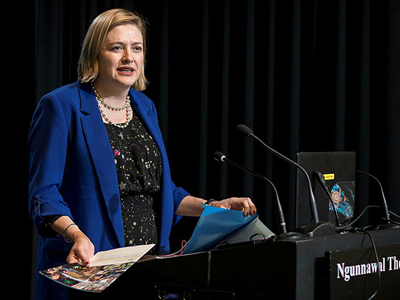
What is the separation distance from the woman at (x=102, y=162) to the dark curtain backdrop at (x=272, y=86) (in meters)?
1.18

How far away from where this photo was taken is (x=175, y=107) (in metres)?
3.15

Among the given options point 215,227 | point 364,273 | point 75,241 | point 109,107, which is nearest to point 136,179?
point 109,107

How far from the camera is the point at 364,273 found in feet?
4.17


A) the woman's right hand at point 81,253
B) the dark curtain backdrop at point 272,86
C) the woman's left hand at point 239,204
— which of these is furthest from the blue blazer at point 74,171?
the dark curtain backdrop at point 272,86

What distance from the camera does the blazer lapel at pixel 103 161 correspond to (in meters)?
1.66

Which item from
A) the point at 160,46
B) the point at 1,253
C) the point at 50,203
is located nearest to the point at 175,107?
the point at 160,46

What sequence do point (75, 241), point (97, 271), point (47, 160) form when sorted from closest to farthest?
point (97, 271) → point (75, 241) → point (47, 160)

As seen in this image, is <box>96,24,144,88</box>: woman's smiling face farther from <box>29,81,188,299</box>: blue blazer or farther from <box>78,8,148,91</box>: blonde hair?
<box>29,81,188,299</box>: blue blazer

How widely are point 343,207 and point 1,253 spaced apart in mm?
1697

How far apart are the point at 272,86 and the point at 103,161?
6.05ft

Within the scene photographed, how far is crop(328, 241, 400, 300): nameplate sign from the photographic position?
1200mm

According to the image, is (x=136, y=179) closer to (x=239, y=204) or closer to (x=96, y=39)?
(x=239, y=204)

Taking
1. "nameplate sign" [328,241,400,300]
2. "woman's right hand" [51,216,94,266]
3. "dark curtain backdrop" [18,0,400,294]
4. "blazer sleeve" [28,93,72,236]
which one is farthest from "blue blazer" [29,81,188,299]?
"dark curtain backdrop" [18,0,400,294]

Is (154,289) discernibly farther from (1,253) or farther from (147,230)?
(1,253)
